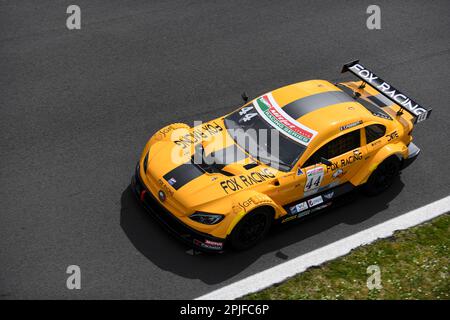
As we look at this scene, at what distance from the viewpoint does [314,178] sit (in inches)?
359

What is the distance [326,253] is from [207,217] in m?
1.93

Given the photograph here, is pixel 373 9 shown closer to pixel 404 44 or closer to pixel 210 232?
pixel 404 44

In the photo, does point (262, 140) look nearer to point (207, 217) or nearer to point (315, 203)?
point (315, 203)

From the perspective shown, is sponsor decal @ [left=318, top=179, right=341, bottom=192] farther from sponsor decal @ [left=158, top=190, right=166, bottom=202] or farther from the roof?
sponsor decal @ [left=158, top=190, right=166, bottom=202]

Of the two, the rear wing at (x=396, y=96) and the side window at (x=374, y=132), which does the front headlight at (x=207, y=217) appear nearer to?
the side window at (x=374, y=132)

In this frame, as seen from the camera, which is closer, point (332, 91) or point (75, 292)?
point (75, 292)

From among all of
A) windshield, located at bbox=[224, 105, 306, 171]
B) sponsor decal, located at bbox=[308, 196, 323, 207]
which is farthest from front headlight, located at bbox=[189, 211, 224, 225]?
sponsor decal, located at bbox=[308, 196, 323, 207]

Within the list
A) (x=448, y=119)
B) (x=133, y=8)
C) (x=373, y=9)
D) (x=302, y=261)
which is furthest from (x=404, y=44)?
(x=302, y=261)

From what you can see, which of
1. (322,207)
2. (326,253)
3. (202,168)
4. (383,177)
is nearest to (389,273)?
(326,253)

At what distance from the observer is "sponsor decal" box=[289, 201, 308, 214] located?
909 centimetres

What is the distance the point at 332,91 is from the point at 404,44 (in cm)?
510

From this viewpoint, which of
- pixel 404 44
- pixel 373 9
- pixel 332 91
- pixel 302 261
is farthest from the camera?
pixel 373 9

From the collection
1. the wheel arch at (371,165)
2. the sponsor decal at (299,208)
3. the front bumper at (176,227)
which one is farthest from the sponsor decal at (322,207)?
the front bumper at (176,227)

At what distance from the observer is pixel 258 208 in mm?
8492
